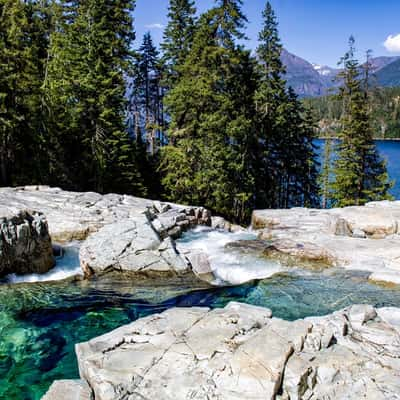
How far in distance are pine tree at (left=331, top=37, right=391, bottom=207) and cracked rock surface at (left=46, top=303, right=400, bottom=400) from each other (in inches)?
794

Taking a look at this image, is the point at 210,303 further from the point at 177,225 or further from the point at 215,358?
the point at 177,225

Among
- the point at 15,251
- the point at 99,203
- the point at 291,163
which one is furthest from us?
the point at 291,163

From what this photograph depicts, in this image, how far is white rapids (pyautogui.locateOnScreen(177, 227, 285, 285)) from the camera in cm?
1175

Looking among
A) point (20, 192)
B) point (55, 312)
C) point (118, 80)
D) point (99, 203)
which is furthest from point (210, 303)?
point (118, 80)

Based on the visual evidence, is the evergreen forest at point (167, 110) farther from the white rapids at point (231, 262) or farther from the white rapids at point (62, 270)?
the white rapids at point (62, 270)

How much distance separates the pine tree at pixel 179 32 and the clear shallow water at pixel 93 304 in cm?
2136

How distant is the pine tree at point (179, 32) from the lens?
2862cm

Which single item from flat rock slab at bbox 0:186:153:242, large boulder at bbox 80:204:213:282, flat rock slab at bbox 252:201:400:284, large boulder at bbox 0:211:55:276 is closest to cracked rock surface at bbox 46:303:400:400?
large boulder at bbox 80:204:213:282

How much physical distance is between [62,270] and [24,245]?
4.88 feet

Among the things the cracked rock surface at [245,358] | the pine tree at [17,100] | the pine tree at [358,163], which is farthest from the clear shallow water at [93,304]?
the pine tree at [358,163]

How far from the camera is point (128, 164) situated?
80.3 feet

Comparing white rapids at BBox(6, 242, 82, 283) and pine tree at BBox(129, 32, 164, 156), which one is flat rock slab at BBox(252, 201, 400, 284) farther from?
pine tree at BBox(129, 32, 164, 156)

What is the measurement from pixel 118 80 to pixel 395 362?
909 inches

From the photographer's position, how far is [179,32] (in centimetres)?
2892
